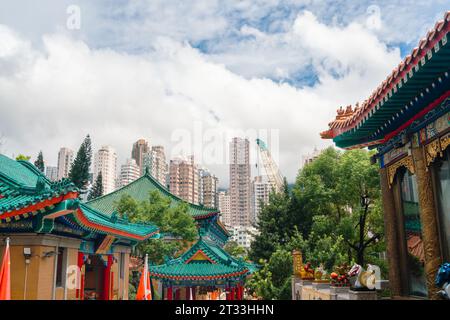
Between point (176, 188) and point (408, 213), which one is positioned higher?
point (176, 188)

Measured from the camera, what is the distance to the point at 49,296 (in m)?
12.8

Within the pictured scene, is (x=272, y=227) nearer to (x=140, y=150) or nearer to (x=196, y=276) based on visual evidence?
(x=196, y=276)

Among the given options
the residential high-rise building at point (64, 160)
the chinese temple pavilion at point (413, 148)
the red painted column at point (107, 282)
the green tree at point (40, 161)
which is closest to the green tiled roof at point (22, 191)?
the red painted column at point (107, 282)

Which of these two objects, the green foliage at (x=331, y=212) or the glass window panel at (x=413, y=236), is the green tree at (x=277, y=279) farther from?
the glass window panel at (x=413, y=236)

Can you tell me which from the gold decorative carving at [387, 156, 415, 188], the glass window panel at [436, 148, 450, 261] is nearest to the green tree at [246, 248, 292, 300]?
the gold decorative carving at [387, 156, 415, 188]

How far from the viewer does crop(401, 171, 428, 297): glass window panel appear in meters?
11.0

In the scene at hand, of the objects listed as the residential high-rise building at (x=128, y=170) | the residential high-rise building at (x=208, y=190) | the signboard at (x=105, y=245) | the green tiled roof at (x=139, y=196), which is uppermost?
the residential high-rise building at (x=128, y=170)

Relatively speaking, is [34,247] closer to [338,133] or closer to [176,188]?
[338,133]

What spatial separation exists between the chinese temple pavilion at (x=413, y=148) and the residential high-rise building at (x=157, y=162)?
322ft

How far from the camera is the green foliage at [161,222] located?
26.8 m

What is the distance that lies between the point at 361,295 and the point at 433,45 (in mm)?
4861

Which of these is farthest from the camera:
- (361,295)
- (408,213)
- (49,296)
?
(49,296)
